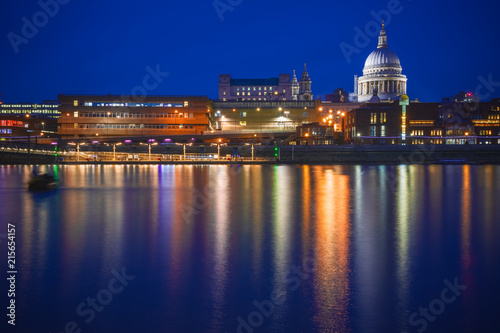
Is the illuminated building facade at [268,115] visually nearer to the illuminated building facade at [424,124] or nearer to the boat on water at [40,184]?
the illuminated building facade at [424,124]

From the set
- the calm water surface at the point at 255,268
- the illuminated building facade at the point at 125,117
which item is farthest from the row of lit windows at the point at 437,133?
the calm water surface at the point at 255,268

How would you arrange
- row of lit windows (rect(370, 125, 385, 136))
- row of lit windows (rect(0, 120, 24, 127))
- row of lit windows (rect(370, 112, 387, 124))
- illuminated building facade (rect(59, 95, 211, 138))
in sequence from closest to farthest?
row of lit windows (rect(370, 125, 385, 136)), row of lit windows (rect(370, 112, 387, 124)), illuminated building facade (rect(59, 95, 211, 138)), row of lit windows (rect(0, 120, 24, 127))

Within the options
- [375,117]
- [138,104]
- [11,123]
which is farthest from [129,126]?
[375,117]

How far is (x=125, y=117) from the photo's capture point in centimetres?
13312

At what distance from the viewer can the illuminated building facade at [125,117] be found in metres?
132

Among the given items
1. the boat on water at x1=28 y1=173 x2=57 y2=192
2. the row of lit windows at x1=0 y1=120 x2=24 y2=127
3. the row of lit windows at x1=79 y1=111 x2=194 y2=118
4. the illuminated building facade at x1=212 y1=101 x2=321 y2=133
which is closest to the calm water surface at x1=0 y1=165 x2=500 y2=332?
the boat on water at x1=28 y1=173 x2=57 y2=192

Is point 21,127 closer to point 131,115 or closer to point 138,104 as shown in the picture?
point 131,115

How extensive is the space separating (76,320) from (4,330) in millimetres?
1186

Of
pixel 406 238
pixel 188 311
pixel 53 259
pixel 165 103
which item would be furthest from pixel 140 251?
pixel 165 103

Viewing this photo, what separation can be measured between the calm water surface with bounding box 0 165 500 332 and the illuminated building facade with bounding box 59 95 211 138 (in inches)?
4368

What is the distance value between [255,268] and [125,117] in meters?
126

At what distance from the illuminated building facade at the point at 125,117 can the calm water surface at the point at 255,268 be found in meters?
111

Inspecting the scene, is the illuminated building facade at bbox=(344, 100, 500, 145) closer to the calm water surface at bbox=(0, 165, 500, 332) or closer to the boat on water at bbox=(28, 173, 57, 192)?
the boat on water at bbox=(28, 173, 57, 192)

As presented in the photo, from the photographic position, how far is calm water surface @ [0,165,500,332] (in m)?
9.17
